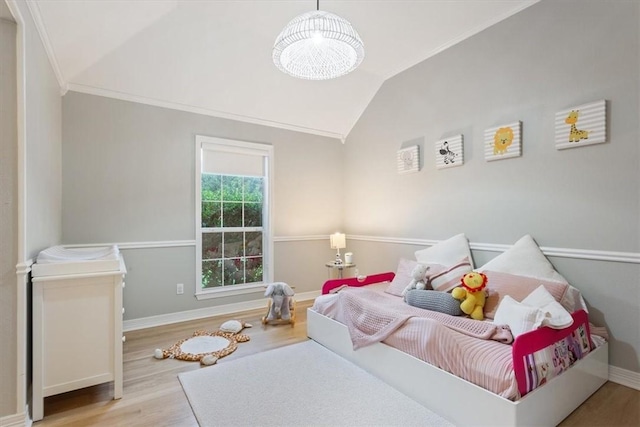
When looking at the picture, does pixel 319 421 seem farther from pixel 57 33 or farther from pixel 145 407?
pixel 57 33

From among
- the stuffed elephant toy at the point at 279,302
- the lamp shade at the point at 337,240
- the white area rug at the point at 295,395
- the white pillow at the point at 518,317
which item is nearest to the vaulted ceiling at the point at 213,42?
the lamp shade at the point at 337,240

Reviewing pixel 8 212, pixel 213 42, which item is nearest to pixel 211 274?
pixel 8 212

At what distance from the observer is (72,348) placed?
203 centimetres

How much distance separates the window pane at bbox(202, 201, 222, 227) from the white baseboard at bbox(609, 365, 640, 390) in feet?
13.0

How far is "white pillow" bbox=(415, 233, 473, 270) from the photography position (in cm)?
321

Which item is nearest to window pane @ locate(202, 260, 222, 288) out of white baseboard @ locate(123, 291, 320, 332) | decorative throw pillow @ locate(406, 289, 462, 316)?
white baseboard @ locate(123, 291, 320, 332)

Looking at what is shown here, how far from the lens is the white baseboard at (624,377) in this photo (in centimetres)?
222

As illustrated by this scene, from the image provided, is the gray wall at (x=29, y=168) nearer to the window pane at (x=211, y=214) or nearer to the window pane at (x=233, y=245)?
the window pane at (x=211, y=214)

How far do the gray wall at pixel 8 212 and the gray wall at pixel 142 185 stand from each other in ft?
5.07

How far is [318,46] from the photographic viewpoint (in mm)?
2318

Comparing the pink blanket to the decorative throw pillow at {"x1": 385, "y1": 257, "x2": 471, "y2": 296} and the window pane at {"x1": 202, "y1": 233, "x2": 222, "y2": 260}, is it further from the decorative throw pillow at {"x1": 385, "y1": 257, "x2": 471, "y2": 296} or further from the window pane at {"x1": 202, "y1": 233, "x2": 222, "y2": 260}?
the window pane at {"x1": 202, "y1": 233, "x2": 222, "y2": 260}

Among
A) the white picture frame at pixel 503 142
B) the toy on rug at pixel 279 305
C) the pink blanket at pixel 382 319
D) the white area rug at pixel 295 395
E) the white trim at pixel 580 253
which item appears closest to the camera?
the white area rug at pixel 295 395

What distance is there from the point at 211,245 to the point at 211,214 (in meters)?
0.39

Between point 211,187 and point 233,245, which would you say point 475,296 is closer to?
point 233,245
